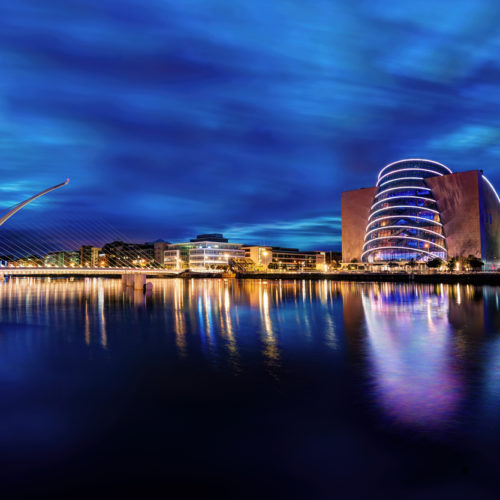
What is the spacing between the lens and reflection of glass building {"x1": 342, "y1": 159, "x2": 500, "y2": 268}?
84125 mm

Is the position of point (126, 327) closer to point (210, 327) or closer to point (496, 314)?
point (210, 327)

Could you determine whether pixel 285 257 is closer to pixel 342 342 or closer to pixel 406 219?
pixel 406 219

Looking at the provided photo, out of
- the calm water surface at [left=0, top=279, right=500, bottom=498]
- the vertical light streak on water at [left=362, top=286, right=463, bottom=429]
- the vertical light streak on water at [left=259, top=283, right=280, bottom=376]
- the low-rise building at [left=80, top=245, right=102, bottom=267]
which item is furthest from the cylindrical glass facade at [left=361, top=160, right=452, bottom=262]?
the low-rise building at [left=80, top=245, right=102, bottom=267]

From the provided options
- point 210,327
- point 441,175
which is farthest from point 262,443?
point 441,175

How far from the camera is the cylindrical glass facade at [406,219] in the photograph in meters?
87.9

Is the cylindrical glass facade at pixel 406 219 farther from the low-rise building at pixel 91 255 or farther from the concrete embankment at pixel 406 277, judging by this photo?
the low-rise building at pixel 91 255

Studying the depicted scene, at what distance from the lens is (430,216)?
3514 inches

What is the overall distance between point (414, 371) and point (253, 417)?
5.35 meters

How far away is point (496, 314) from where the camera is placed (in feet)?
76.3

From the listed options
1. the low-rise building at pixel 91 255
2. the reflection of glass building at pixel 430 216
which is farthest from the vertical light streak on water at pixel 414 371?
the low-rise building at pixel 91 255

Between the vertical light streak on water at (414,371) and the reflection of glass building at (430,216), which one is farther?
the reflection of glass building at (430,216)

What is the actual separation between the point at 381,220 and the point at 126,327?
82.1m

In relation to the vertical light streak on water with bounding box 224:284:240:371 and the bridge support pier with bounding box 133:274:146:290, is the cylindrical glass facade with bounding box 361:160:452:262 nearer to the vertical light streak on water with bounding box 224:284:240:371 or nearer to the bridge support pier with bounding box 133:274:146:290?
the bridge support pier with bounding box 133:274:146:290

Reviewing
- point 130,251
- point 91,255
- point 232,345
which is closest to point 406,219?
point 232,345
